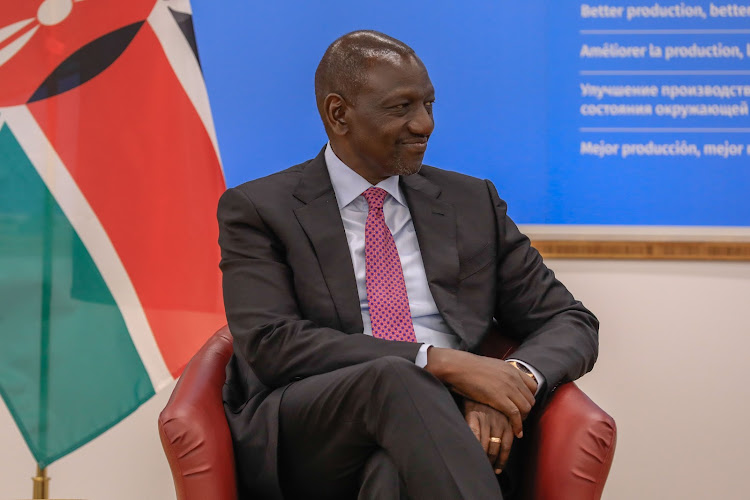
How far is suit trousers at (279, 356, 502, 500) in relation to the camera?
1.63 meters

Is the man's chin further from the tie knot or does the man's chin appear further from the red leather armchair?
the red leather armchair

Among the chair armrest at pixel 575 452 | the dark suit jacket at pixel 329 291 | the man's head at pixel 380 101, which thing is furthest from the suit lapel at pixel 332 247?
the chair armrest at pixel 575 452

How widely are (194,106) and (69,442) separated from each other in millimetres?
1177

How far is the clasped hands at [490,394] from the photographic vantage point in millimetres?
1826

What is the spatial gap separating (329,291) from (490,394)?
0.49 meters

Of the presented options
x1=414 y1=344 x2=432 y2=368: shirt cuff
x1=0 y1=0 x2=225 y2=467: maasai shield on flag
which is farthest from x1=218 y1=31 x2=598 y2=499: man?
x1=0 y1=0 x2=225 y2=467: maasai shield on flag

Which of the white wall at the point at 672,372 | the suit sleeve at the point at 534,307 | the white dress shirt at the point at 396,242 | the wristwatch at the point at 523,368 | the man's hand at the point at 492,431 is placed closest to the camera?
the man's hand at the point at 492,431

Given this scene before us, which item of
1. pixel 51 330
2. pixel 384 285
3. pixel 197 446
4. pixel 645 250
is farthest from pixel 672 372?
pixel 51 330

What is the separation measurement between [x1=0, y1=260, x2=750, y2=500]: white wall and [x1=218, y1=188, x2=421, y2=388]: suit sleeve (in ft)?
3.65

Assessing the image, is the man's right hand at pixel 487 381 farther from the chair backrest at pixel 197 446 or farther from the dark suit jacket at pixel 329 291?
the chair backrest at pixel 197 446

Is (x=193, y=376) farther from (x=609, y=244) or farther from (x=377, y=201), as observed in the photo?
(x=609, y=244)

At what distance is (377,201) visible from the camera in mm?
2246

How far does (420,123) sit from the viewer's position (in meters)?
2.16

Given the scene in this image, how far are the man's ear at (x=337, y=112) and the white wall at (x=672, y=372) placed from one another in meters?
1.01
